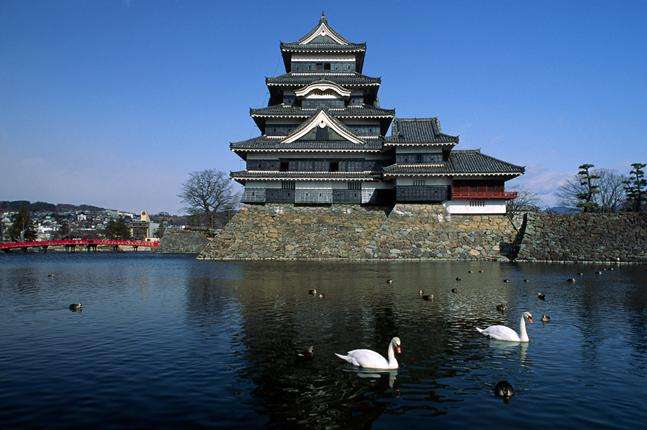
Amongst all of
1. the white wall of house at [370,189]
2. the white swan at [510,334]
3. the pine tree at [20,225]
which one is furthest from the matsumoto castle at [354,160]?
the pine tree at [20,225]

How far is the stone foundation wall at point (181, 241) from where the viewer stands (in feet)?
217

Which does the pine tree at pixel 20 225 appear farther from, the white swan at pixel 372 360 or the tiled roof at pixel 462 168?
the white swan at pixel 372 360

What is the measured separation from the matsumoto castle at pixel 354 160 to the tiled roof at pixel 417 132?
0.30ft

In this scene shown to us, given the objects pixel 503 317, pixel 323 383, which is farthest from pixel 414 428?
pixel 503 317

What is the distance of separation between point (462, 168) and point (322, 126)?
47.6ft

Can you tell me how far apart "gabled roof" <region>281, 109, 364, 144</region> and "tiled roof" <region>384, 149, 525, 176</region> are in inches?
235

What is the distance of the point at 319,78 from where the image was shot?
52.8 metres

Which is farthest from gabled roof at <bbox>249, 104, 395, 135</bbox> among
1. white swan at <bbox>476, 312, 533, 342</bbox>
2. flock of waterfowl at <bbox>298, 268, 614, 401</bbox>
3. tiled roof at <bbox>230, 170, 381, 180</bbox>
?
white swan at <bbox>476, 312, 533, 342</bbox>

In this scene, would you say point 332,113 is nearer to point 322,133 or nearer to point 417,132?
point 322,133

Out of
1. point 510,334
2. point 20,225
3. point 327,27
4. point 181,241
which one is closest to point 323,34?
point 327,27

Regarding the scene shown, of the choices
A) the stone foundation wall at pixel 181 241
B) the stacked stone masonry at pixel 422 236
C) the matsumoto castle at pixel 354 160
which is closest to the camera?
the stacked stone masonry at pixel 422 236

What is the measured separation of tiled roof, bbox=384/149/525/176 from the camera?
139 ft

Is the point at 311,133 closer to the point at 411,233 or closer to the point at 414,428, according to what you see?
the point at 411,233

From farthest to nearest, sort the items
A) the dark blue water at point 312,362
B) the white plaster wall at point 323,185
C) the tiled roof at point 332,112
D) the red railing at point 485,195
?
the tiled roof at point 332,112
the white plaster wall at point 323,185
the red railing at point 485,195
the dark blue water at point 312,362
